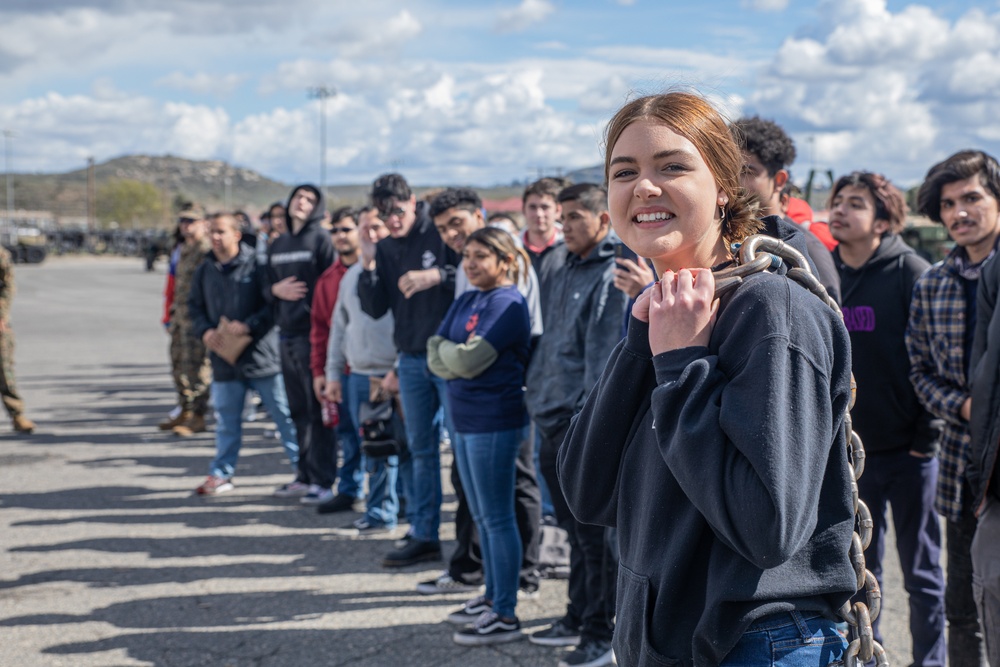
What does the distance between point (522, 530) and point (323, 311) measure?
2754 millimetres

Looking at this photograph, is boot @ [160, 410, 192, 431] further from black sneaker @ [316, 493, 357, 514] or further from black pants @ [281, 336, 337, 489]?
black sneaker @ [316, 493, 357, 514]

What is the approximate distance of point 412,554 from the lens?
589 centimetres

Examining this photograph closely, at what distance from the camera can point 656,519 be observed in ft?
5.84

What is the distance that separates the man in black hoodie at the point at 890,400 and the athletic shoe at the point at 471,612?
6.19 feet

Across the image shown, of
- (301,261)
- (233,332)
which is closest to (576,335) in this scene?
(301,261)

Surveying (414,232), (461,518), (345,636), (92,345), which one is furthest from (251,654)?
(92,345)

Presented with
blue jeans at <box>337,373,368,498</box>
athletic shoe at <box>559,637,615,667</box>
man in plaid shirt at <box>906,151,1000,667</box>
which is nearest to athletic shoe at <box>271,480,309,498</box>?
blue jeans at <box>337,373,368,498</box>

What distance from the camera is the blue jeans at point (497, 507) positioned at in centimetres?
468

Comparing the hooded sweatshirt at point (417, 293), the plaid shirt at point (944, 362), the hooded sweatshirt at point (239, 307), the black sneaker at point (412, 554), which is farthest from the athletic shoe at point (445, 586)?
the hooded sweatshirt at point (239, 307)

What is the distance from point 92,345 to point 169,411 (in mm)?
7265

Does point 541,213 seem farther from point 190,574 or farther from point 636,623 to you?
point 636,623

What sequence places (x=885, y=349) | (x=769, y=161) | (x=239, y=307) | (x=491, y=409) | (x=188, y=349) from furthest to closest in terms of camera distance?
(x=188, y=349) → (x=239, y=307) → (x=491, y=409) → (x=885, y=349) → (x=769, y=161)

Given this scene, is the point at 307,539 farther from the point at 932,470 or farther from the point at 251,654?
the point at 932,470

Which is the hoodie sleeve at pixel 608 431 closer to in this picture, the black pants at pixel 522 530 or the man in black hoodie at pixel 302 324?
the black pants at pixel 522 530
